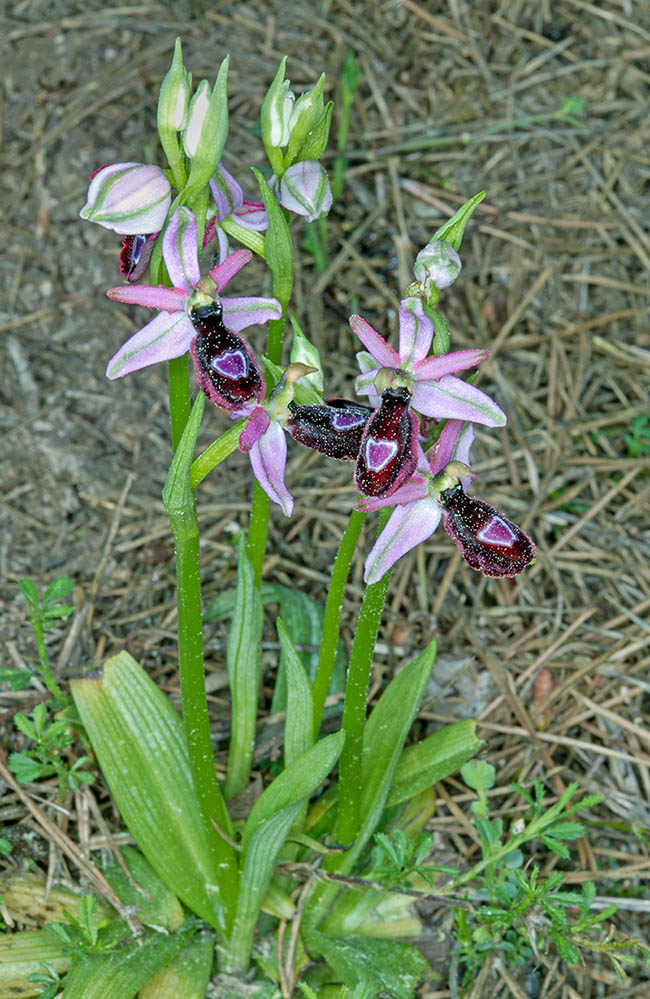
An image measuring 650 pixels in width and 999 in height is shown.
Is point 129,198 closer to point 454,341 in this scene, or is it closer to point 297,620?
point 297,620

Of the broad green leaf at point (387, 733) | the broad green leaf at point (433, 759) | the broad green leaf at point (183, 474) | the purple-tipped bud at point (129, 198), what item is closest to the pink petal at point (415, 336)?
the broad green leaf at point (183, 474)

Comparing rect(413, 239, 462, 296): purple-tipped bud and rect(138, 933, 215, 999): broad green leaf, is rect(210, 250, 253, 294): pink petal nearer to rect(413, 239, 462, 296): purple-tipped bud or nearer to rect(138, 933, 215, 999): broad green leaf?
rect(413, 239, 462, 296): purple-tipped bud

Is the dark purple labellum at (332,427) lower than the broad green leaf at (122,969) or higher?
higher

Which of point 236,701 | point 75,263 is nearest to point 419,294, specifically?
point 236,701

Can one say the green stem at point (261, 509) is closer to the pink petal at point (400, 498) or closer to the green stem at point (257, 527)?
the green stem at point (257, 527)

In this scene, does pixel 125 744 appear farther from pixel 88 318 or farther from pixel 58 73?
pixel 58 73


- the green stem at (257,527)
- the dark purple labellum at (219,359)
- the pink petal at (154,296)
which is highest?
the pink petal at (154,296)

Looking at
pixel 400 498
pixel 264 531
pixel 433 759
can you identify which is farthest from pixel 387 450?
pixel 433 759
